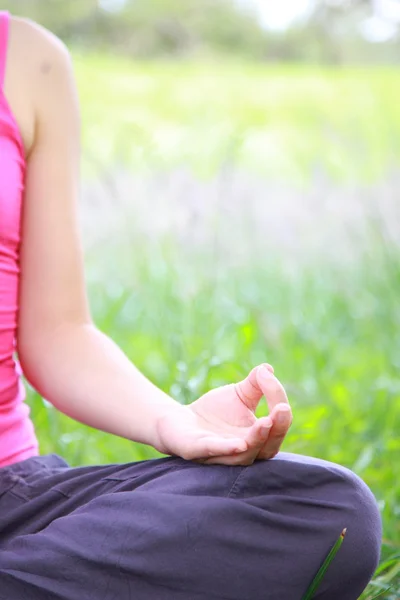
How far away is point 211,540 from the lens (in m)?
0.89

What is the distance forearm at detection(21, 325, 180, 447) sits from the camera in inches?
42.7

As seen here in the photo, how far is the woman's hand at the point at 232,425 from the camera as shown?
904 mm

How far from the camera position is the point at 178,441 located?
3.26 feet

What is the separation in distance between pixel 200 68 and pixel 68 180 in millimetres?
5718

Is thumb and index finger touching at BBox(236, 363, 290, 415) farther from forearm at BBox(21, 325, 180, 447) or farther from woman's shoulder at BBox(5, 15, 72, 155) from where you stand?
woman's shoulder at BBox(5, 15, 72, 155)

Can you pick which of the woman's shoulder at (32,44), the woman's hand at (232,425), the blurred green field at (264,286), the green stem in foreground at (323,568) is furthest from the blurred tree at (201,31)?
the green stem in foreground at (323,568)

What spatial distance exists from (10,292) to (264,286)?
2.46 meters

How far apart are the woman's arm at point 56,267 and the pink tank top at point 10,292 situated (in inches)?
1.0

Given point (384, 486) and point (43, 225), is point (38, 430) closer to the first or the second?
point (384, 486)

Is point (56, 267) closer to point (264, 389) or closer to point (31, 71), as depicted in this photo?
point (31, 71)

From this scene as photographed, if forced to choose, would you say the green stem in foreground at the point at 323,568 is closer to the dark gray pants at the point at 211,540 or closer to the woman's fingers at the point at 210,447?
the dark gray pants at the point at 211,540

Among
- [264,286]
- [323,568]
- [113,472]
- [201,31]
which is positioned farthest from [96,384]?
[201,31]

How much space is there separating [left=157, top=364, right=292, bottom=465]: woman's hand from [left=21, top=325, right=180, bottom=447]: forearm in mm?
38

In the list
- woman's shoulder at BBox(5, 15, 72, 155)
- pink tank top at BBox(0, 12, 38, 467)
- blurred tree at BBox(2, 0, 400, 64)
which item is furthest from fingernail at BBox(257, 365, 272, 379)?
blurred tree at BBox(2, 0, 400, 64)
